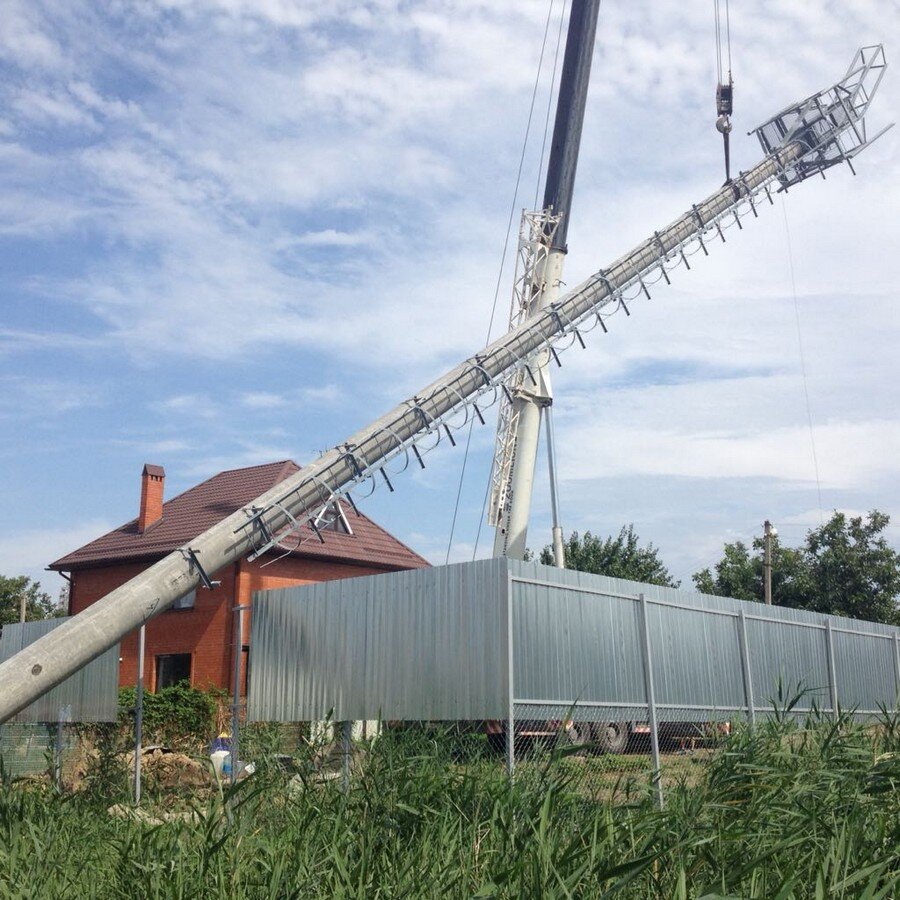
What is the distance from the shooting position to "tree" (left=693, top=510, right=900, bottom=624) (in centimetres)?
3825

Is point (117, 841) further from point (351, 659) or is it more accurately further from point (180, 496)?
point (180, 496)

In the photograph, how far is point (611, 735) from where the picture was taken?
13023 millimetres

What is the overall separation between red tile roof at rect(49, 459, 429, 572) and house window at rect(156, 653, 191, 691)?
2.61m

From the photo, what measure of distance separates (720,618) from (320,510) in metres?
5.75

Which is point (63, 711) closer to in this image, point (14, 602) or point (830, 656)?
point (830, 656)

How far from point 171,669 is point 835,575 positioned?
2349 centimetres

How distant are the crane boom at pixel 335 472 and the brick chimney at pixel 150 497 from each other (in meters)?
16.1

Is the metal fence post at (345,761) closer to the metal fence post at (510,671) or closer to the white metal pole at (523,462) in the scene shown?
the metal fence post at (510,671)

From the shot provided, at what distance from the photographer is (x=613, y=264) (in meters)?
19.4

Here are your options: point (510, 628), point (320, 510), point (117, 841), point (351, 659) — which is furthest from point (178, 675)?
point (117, 841)

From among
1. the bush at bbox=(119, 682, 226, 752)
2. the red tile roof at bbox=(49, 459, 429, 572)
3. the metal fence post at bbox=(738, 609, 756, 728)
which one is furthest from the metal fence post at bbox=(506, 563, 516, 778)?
the red tile roof at bbox=(49, 459, 429, 572)

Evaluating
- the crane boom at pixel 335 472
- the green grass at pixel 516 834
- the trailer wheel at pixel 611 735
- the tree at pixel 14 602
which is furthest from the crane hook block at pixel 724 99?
the tree at pixel 14 602

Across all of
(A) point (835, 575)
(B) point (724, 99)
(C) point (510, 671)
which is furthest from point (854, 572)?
(C) point (510, 671)

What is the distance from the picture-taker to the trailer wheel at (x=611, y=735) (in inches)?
451
